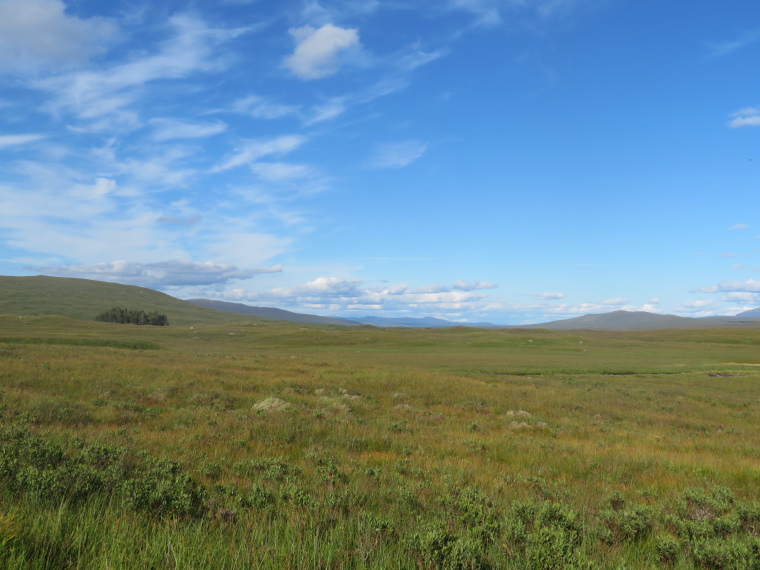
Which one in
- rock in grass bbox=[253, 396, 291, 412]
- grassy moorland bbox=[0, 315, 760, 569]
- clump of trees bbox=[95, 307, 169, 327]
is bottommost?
clump of trees bbox=[95, 307, 169, 327]

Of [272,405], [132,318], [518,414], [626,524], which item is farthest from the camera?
[132,318]

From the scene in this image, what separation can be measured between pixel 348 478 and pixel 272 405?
10.2 m

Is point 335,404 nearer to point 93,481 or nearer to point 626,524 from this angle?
point 93,481

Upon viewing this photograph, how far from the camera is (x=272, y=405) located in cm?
1703

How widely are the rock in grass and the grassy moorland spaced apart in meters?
0.13

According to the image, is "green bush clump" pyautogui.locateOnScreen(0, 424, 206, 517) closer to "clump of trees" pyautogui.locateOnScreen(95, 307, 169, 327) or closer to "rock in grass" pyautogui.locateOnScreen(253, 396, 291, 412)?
"rock in grass" pyautogui.locateOnScreen(253, 396, 291, 412)

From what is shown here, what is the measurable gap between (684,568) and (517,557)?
195 centimetres

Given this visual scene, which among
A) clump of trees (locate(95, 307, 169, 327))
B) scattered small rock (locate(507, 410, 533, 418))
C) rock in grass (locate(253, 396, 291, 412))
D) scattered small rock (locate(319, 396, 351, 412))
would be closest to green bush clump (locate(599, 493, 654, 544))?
rock in grass (locate(253, 396, 291, 412))

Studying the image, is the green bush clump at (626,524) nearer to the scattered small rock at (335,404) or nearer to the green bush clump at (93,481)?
the green bush clump at (93,481)

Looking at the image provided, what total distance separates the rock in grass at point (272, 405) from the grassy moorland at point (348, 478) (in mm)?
125

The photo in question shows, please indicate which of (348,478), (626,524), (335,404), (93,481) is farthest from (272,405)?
(626,524)

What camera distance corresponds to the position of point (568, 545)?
4.39 m

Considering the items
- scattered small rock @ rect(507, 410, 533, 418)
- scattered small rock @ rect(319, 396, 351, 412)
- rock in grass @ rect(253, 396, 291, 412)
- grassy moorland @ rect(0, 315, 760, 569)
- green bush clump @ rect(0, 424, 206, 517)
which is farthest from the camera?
scattered small rock @ rect(507, 410, 533, 418)

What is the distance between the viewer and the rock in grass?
54.2 ft
